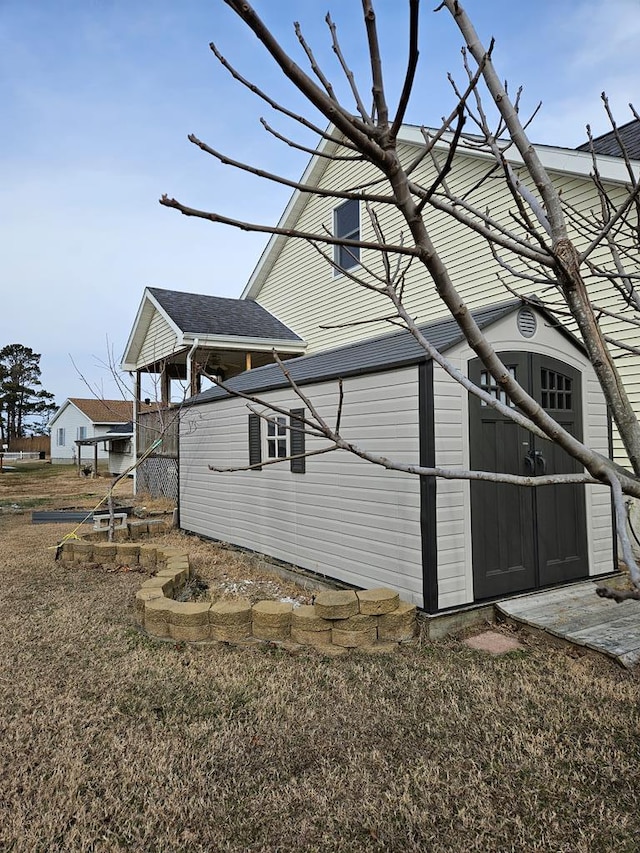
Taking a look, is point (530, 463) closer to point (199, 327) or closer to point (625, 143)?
point (625, 143)

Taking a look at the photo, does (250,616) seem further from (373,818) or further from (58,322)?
(58,322)

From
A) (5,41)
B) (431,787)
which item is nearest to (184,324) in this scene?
(5,41)

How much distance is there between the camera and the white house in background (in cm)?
3550

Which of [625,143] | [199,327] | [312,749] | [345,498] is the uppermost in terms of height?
[625,143]

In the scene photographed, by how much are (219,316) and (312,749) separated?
38.7 ft

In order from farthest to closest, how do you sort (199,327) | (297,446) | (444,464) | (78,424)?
(78,424)
(199,327)
(297,446)
(444,464)

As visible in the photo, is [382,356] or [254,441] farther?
[254,441]

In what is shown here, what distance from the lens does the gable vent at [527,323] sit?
5.15m

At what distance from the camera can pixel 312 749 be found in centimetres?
→ 288

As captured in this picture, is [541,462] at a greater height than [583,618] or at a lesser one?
greater

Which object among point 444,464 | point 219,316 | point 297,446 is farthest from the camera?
point 219,316

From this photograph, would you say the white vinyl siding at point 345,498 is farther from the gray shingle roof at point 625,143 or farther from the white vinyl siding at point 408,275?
the gray shingle roof at point 625,143

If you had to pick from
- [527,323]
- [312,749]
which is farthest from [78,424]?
[312,749]

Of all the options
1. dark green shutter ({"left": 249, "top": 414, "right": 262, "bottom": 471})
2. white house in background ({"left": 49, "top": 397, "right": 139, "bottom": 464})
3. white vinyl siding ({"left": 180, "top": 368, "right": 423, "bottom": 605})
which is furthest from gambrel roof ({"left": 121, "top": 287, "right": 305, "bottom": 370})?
white house in background ({"left": 49, "top": 397, "right": 139, "bottom": 464})
